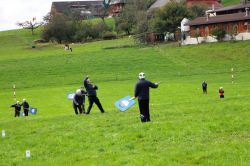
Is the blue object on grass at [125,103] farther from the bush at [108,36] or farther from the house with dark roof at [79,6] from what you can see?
the house with dark roof at [79,6]

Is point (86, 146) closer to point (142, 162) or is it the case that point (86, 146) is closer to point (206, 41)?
point (142, 162)

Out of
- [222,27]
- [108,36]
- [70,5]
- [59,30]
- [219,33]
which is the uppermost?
[70,5]

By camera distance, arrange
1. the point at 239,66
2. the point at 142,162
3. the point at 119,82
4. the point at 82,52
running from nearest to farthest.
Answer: the point at 142,162
the point at 119,82
the point at 239,66
the point at 82,52

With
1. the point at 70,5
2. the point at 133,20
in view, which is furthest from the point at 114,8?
the point at 133,20

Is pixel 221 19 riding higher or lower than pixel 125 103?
higher

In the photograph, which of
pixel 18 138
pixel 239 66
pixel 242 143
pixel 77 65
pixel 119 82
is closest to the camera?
pixel 242 143

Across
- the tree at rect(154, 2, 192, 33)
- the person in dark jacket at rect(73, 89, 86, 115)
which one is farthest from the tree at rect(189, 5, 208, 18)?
the person in dark jacket at rect(73, 89, 86, 115)

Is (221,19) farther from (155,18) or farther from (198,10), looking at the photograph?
(198,10)

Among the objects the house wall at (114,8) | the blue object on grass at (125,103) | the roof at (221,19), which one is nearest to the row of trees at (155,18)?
the roof at (221,19)

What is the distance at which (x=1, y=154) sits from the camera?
51.0ft

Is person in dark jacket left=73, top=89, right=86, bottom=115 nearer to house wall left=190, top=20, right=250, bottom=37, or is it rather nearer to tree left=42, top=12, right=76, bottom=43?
house wall left=190, top=20, right=250, bottom=37

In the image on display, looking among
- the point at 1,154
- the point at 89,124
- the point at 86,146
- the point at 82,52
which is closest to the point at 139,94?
the point at 89,124

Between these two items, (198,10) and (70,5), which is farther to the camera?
(70,5)

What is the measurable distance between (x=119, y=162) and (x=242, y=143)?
3501 millimetres
